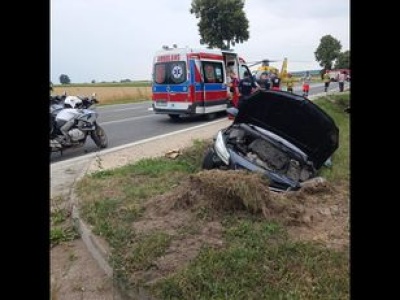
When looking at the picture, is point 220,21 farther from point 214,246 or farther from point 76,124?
point 214,246

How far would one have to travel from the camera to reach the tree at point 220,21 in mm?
31031

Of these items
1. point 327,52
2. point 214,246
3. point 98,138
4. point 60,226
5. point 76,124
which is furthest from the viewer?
point 327,52

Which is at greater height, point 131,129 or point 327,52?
point 327,52

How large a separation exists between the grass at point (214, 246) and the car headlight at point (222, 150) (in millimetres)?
876

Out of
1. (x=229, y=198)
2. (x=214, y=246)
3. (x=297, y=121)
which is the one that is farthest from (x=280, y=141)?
(x=214, y=246)

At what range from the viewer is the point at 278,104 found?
19.9ft

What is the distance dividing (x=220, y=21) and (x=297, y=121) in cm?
2675

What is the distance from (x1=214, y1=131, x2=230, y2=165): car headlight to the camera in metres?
5.96

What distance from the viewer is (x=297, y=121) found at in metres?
6.09

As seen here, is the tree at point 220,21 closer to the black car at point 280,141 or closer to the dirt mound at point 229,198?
the black car at point 280,141
